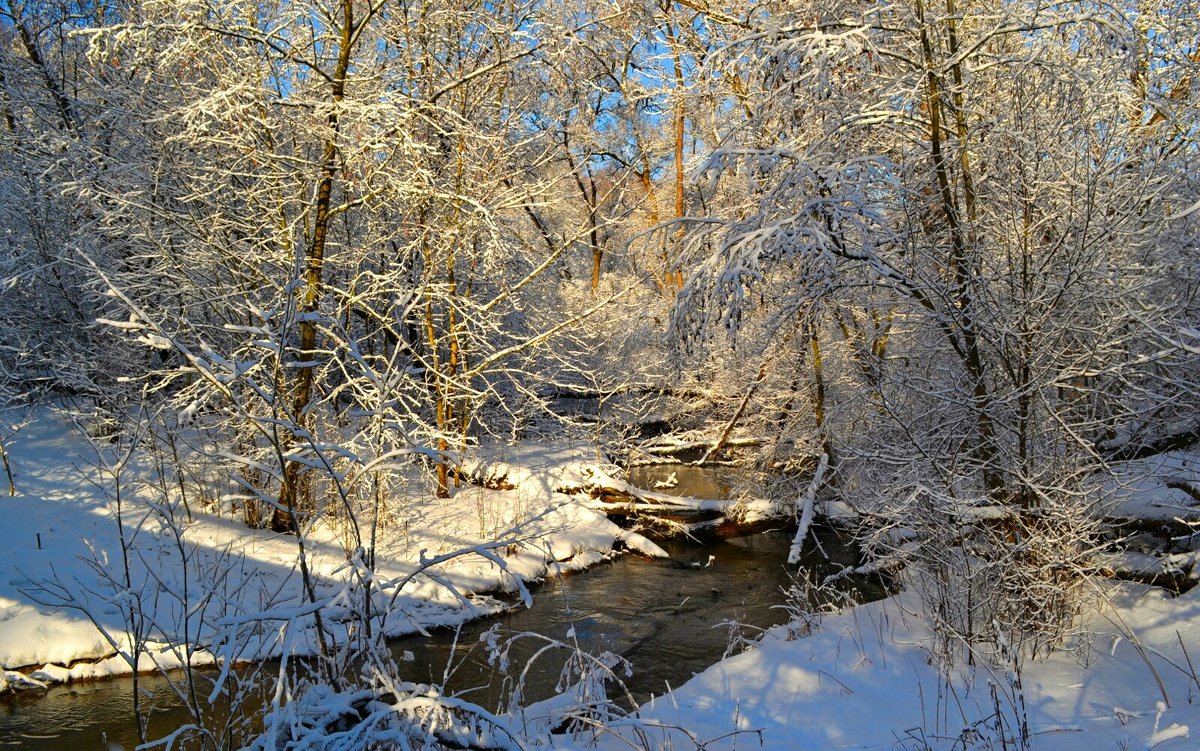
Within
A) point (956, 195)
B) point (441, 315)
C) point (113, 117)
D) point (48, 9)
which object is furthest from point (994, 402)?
point (48, 9)

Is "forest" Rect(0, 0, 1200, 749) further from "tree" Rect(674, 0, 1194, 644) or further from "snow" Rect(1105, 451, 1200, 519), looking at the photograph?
"snow" Rect(1105, 451, 1200, 519)

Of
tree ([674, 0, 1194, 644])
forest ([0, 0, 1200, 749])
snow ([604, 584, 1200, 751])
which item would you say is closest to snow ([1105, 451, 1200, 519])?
forest ([0, 0, 1200, 749])

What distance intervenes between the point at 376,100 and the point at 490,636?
21.0 ft

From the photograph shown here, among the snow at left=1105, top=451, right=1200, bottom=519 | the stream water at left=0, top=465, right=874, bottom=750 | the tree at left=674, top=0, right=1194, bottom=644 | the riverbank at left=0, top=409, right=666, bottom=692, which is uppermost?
the tree at left=674, top=0, right=1194, bottom=644

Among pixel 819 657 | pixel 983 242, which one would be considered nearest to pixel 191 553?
pixel 819 657

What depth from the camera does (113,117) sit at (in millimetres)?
9094

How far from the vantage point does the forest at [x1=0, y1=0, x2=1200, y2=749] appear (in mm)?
4980

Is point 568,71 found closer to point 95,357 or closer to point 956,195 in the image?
point 956,195

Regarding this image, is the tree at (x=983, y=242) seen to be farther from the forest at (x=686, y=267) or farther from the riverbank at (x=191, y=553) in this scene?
the riverbank at (x=191, y=553)

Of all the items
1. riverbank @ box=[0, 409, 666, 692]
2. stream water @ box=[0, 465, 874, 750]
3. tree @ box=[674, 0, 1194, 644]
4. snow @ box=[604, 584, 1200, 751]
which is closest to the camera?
snow @ box=[604, 584, 1200, 751]

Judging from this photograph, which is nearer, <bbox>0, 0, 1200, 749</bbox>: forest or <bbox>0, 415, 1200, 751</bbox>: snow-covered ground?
<bbox>0, 415, 1200, 751</bbox>: snow-covered ground

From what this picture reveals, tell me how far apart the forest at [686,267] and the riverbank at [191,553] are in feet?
0.62

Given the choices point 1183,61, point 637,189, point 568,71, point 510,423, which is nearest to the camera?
point 1183,61

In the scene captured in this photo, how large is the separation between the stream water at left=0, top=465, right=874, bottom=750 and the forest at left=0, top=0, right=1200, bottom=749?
633mm
